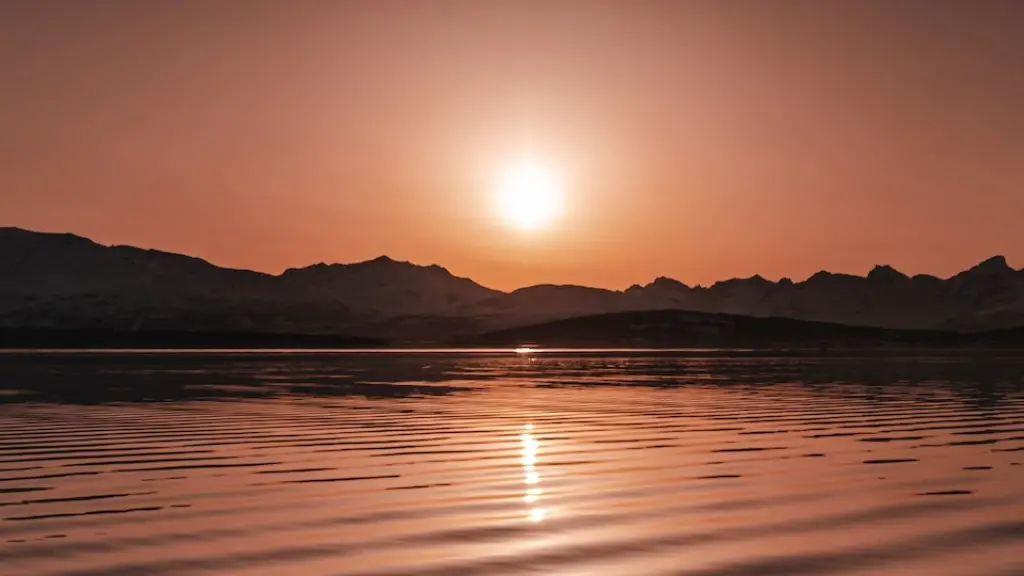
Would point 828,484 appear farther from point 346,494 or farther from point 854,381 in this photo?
point 854,381

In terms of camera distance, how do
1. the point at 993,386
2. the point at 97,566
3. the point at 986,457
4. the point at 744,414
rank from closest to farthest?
1. the point at 97,566
2. the point at 986,457
3. the point at 744,414
4. the point at 993,386

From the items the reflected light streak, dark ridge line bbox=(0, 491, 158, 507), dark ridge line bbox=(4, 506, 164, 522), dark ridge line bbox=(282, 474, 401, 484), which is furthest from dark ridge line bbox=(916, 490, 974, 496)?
dark ridge line bbox=(0, 491, 158, 507)

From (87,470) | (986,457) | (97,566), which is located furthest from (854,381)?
(97,566)

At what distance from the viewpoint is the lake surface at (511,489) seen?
17.0 m

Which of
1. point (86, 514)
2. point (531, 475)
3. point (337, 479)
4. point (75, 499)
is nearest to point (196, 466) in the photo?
point (337, 479)

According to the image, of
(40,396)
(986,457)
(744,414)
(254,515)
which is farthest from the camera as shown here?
(40,396)

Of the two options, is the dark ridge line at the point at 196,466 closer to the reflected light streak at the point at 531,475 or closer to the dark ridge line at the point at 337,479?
the dark ridge line at the point at 337,479

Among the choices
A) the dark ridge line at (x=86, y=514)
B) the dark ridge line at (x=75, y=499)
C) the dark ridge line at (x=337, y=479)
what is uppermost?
the dark ridge line at (x=337, y=479)

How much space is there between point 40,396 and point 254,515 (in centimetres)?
3909

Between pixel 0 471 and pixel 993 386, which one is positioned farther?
pixel 993 386

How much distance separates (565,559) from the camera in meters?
16.8

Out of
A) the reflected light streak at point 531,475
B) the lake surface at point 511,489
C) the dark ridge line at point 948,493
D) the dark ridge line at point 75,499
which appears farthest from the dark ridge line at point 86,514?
the dark ridge line at point 948,493

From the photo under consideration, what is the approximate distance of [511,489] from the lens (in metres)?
23.8

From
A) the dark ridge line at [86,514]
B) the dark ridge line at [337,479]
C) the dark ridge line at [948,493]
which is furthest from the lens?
the dark ridge line at [337,479]
